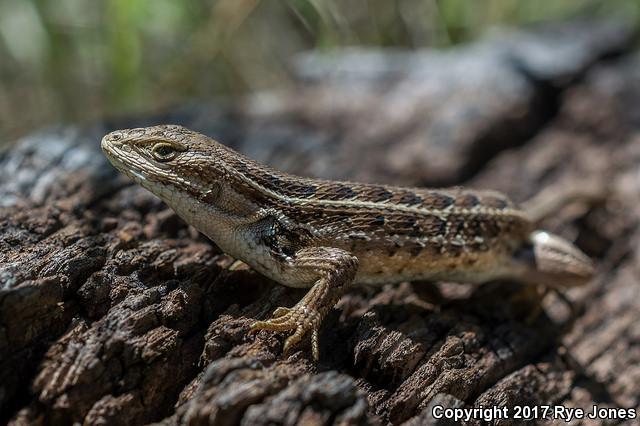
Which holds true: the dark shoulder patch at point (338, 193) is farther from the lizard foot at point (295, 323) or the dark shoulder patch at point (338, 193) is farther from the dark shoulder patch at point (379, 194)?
the lizard foot at point (295, 323)

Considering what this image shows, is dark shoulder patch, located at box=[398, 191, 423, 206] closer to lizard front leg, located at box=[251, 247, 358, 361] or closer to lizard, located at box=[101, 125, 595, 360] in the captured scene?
lizard, located at box=[101, 125, 595, 360]

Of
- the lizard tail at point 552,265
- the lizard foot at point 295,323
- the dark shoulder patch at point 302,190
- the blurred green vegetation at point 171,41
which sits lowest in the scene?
the lizard foot at point 295,323

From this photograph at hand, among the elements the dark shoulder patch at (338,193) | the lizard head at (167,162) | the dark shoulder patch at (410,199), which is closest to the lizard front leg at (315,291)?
the dark shoulder patch at (338,193)

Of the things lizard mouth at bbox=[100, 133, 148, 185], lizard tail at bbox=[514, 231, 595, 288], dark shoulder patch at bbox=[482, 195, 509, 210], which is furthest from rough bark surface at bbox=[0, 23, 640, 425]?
dark shoulder patch at bbox=[482, 195, 509, 210]

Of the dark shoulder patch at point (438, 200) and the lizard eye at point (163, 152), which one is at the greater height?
the lizard eye at point (163, 152)

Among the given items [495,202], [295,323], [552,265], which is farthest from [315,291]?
[552,265]

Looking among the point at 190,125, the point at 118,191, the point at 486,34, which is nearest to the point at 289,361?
the point at 118,191

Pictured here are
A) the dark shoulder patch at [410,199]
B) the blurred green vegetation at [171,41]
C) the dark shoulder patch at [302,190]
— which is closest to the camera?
the dark shoulder patch at [302,190]
